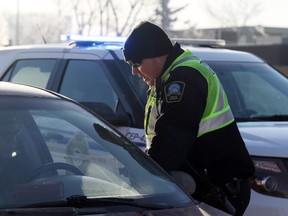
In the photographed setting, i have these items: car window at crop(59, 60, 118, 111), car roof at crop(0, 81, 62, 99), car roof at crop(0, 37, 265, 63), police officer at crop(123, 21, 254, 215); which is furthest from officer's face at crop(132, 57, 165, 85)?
car roof at crop(0, 37, 265, 63)

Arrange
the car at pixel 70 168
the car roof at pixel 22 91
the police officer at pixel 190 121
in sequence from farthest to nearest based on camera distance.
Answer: the police officer at pixel 190 121
the car roof at pixel 22 91
the car at pixel 70 168

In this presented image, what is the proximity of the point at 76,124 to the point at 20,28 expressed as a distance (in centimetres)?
5257

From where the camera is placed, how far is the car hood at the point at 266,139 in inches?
148

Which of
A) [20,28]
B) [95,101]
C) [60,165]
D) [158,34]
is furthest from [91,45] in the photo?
[20,28]

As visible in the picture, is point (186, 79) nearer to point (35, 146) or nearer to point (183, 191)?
point (183, 191)

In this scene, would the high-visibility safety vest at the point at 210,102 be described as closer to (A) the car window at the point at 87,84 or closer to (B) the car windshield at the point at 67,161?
(B) the car windshield at the point at 67,161

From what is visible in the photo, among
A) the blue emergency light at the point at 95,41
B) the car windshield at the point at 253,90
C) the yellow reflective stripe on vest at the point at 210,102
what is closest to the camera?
the yellow reflective stripe on vest at the point at 210,102

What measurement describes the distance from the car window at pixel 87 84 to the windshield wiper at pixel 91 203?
6.39 ft

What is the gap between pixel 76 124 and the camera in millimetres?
3152

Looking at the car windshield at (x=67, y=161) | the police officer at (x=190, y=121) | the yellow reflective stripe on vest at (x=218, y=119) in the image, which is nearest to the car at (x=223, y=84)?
the police officer at (x=190, y=121)

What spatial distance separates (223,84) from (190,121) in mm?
1910

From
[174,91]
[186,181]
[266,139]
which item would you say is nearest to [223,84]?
[266,139]

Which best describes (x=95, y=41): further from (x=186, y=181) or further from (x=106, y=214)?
(x=106, y=214)

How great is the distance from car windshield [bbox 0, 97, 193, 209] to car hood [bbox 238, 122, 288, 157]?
0.94 metres
